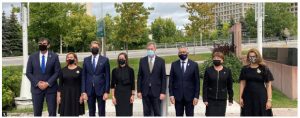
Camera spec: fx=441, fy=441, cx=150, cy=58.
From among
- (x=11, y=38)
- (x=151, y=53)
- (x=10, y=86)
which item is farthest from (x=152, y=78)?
(x=11, y=38)

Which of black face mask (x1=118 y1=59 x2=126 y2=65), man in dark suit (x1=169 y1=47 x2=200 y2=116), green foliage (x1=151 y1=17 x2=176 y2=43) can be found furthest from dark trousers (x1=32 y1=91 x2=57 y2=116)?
green foliage (x1=151 y1=17 x2=176 y2=43)

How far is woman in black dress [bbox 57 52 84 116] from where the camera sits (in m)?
7.85

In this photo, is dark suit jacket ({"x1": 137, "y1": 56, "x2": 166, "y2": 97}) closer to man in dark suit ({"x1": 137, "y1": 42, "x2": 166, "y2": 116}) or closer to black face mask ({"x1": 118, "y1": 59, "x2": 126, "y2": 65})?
man in dark suit ({"x1": 137, "y1": 42, "x2": 166, "y2": 116})

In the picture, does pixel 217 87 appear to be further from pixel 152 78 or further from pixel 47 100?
pixel 47 100

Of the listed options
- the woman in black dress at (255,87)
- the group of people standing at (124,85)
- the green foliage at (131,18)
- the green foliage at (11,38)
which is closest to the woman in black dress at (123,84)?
the group of people standing at (124,85)

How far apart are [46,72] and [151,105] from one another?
78.5 inches

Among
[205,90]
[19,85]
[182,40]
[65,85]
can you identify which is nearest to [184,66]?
[205,90]

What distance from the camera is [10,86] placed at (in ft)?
38.7

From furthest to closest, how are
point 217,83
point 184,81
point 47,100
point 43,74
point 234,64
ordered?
point 234,64, point 47,100, point 43,74, point 184,81, point 217,83

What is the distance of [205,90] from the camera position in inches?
293

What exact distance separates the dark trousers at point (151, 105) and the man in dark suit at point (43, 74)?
1666 mm

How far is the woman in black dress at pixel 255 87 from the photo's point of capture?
7.20 metres

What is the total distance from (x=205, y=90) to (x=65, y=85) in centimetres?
249

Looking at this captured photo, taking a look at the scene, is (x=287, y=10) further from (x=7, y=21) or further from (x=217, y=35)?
(x=7, y=21)
